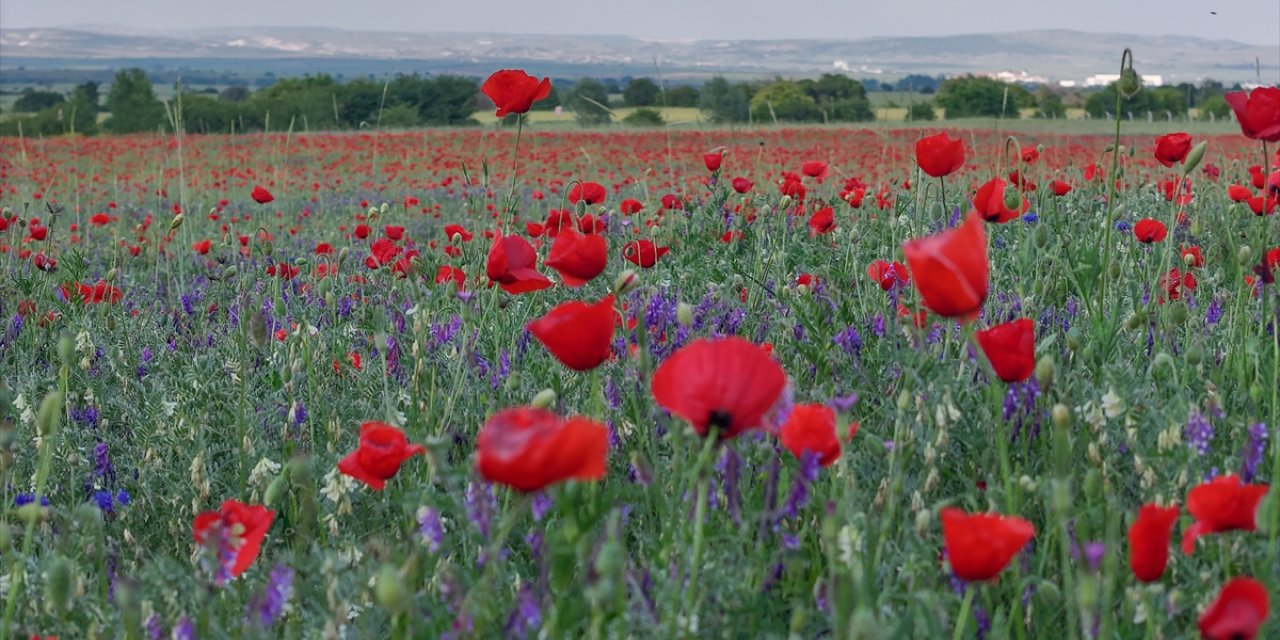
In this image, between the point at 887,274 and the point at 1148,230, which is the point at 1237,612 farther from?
the point at 1148,230

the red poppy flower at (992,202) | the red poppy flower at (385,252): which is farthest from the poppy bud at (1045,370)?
the red poppy flower at (385,252)

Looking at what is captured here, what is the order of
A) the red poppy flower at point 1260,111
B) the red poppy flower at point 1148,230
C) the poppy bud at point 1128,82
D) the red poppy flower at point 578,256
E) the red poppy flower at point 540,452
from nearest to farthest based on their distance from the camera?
1. the red poppy flower at point 540,452
2. the red poppy flower at point 578,256
3. the red poppy flower at point 1260,111
4. the poppy bud at point 1128,82
5. the red poppy flower at point 1148,230

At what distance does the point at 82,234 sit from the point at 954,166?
742cm

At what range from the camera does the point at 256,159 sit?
559 inches

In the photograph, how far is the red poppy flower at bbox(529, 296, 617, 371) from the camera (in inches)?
55.6

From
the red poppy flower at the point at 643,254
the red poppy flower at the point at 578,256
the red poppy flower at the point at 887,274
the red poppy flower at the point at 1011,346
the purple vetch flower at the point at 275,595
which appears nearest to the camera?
the purple vetch flower at the point at 275,595

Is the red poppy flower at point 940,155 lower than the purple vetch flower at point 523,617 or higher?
higher

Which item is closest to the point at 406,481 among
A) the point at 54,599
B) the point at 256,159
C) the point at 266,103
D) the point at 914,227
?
the point at 54,599

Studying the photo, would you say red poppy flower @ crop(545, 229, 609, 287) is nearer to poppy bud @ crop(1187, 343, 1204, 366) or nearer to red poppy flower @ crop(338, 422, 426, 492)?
red poppy flower @ crop(338, 422, 426, 492)

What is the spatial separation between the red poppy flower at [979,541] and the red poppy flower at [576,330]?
452 millimetres

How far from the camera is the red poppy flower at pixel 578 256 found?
74.3 inches

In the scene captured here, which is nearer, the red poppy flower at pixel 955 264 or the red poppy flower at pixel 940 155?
the red poppy flower at pixel 955 264

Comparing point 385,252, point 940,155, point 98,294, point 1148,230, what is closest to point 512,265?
point 940,155

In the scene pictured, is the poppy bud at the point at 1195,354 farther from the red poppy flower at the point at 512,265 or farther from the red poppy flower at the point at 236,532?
the red poppy flower at the point at 236,532
